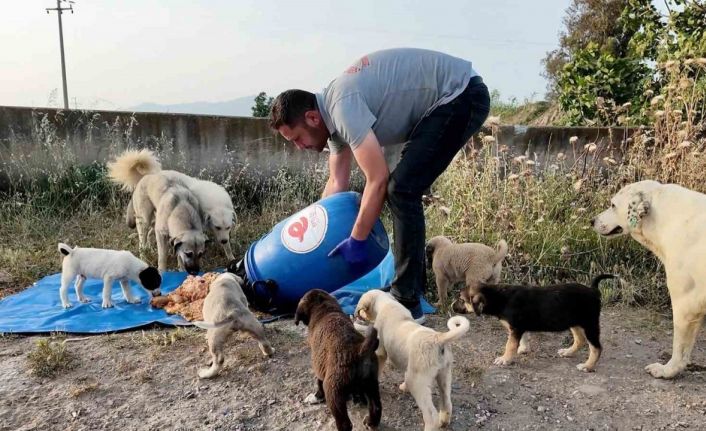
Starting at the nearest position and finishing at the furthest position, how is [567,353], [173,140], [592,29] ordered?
[567,353] < [173,140] < [592,29]

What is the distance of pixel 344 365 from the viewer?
2631mm

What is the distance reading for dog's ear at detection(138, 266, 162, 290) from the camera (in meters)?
4.52

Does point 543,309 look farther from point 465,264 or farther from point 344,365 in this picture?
point 344,365

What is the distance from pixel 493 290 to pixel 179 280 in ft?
10.8

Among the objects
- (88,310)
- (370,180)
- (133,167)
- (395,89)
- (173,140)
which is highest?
(395,89)

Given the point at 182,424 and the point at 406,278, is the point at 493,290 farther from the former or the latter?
the point at 182,424

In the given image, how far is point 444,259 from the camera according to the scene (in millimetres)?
4570

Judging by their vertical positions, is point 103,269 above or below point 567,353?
above

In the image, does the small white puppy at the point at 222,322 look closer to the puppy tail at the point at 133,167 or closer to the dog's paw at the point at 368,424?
the dog's paw at the point at 368,424

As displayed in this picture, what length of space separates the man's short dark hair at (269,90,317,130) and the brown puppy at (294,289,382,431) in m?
1.31

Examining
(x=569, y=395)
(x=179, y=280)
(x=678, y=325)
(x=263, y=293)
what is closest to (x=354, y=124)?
Result: (x=263, y=293)

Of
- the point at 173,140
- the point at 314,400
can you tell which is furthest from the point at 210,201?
the point at 314,400

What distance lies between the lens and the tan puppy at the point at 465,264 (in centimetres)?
441

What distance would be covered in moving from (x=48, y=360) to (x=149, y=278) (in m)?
1.18
